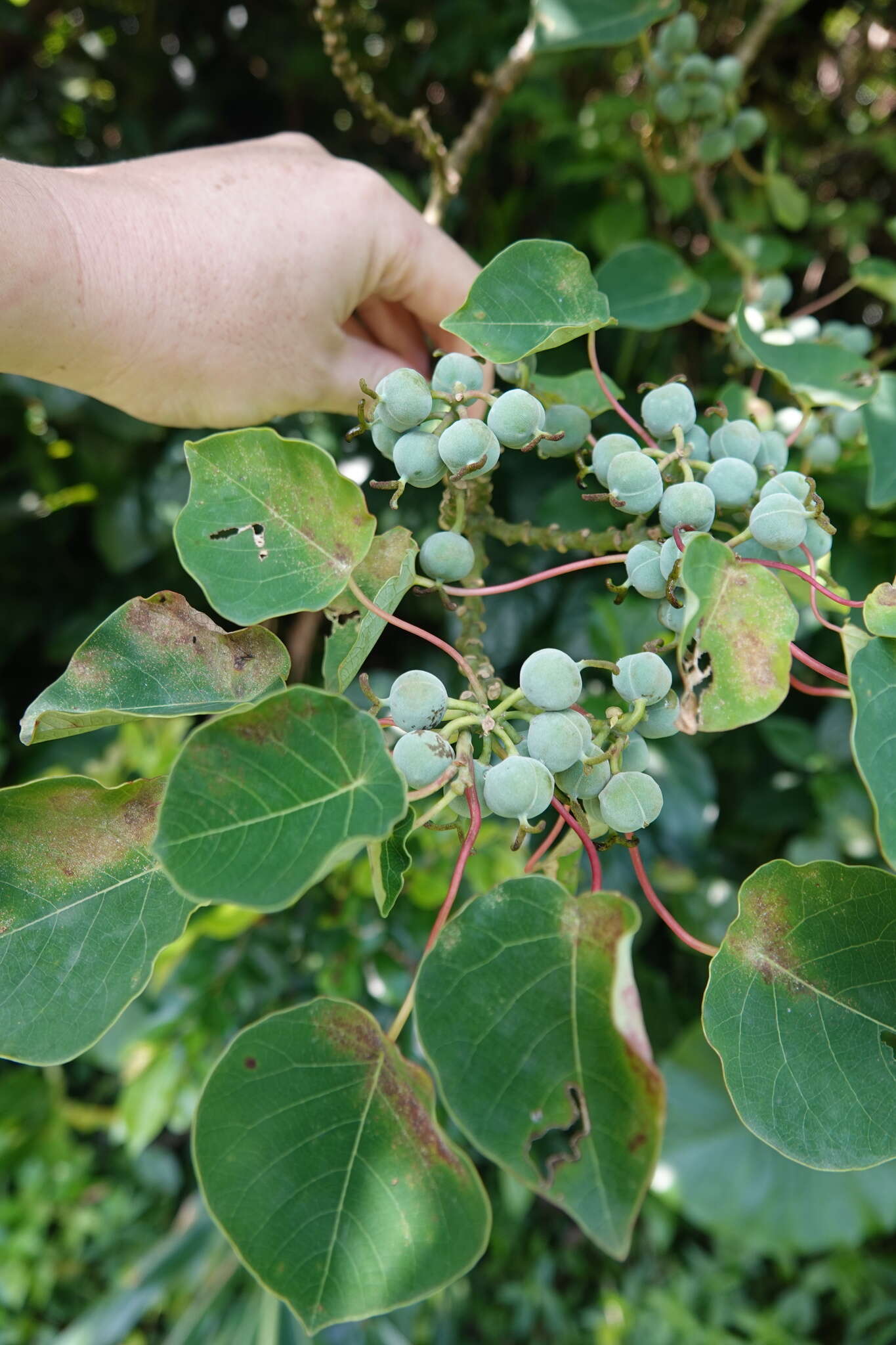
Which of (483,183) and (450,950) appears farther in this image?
(483,183)

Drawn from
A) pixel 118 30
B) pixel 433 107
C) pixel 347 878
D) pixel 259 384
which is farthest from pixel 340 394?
pixel 118 30

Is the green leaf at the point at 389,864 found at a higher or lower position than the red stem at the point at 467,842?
lower

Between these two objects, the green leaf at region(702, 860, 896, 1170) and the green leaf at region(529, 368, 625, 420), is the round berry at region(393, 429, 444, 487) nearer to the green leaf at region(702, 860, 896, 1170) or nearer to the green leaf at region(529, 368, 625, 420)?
the green leaf at region(529, 368, 625, 420)

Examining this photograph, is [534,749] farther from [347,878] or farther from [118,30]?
[118,30]

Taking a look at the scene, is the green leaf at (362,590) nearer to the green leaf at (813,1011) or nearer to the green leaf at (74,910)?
the green leaf at (74,910)

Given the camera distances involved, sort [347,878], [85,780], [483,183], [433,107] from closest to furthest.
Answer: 1. [85,780]
2. [347,878]
3. [483,183]
4. [433,107]

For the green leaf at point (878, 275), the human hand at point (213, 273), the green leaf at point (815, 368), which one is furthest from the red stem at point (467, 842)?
the green leaf at point (878, 275)

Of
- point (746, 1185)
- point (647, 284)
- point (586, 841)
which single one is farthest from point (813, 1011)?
A: point (746, 1185)
